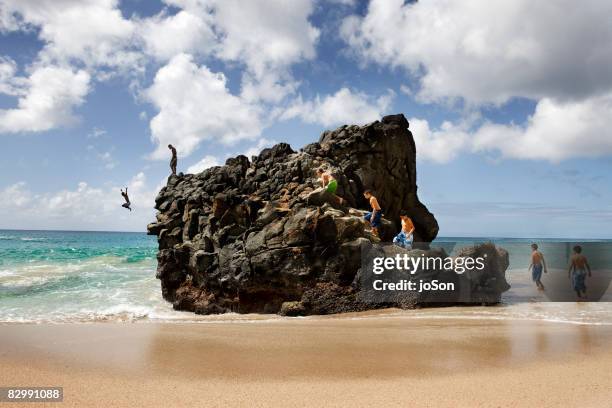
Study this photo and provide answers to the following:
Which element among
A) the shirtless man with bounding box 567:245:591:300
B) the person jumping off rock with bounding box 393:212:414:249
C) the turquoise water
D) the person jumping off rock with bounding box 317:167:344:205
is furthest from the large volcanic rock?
the shirtless man with bounding box 567:245:591:300

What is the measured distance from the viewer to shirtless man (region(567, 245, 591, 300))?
1395cm

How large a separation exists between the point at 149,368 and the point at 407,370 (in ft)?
12.2

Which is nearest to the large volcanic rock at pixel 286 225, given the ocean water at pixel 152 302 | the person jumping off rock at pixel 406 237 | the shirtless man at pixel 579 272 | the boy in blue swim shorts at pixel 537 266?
the person jumping off rock at pixel 406 237

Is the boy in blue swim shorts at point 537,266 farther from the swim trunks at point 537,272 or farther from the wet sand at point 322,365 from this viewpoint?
the wet sand at point 322,365

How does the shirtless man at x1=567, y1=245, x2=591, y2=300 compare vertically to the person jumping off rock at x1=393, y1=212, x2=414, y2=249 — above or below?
below

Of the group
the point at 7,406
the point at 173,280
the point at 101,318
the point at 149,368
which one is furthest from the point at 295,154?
the point at 7,406

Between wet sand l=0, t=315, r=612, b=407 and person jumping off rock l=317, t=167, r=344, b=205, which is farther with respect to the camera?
person jumping off rock l=317, t=167, r=344, b=205

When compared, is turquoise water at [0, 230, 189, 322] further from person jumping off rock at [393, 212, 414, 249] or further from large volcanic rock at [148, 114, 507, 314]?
person jumping off rock at [393, 212, 414, 249]

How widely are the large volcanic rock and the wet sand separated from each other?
420 centimetres

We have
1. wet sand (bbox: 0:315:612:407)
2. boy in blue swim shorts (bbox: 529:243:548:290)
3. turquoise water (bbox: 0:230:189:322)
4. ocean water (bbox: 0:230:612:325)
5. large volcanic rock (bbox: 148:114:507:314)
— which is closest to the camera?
wet sand (bbox: 0:315:612:407)

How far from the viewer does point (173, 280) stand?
17.6m

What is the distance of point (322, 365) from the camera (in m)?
6.18

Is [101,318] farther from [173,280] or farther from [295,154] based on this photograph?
[295,154]

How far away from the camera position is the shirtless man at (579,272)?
45.8ft
